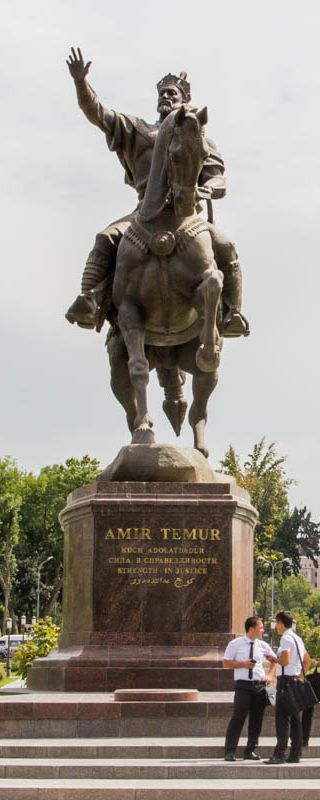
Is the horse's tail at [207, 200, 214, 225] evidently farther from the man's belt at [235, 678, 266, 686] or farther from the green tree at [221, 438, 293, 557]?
the green tree at [221, 438, 293, 557]

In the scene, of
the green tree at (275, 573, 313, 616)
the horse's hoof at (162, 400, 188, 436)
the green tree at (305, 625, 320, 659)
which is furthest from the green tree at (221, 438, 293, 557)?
the green tree at (275, 573, 313, 616)

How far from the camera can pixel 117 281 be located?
16234 mm

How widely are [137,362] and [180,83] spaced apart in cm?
386

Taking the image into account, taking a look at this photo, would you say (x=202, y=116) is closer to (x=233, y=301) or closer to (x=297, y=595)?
(x=233, y=301)

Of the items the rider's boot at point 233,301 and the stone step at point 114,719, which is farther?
the rider's boot at point 233,301

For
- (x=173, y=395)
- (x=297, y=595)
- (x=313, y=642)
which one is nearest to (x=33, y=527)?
(x=313, y=642)

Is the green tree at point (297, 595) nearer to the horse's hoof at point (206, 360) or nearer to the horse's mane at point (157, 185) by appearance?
the horse's hoof at point (206, 360)

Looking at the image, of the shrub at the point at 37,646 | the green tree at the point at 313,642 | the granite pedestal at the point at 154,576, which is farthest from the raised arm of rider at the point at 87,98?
the green tree at the point at 313,642

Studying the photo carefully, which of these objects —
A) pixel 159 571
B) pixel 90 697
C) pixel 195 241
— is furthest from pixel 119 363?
pixel 90 697

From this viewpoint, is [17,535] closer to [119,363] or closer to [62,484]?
[62,484]

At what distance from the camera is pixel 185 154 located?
15148mm

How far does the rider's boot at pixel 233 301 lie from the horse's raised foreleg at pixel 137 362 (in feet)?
4.04

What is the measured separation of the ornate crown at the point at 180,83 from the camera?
17172mm

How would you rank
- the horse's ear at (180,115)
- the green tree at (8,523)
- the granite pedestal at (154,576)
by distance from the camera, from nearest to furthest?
the granite pedestal at (154,576) → the horse's ear at (180,115) → the green tree at (8,523)
